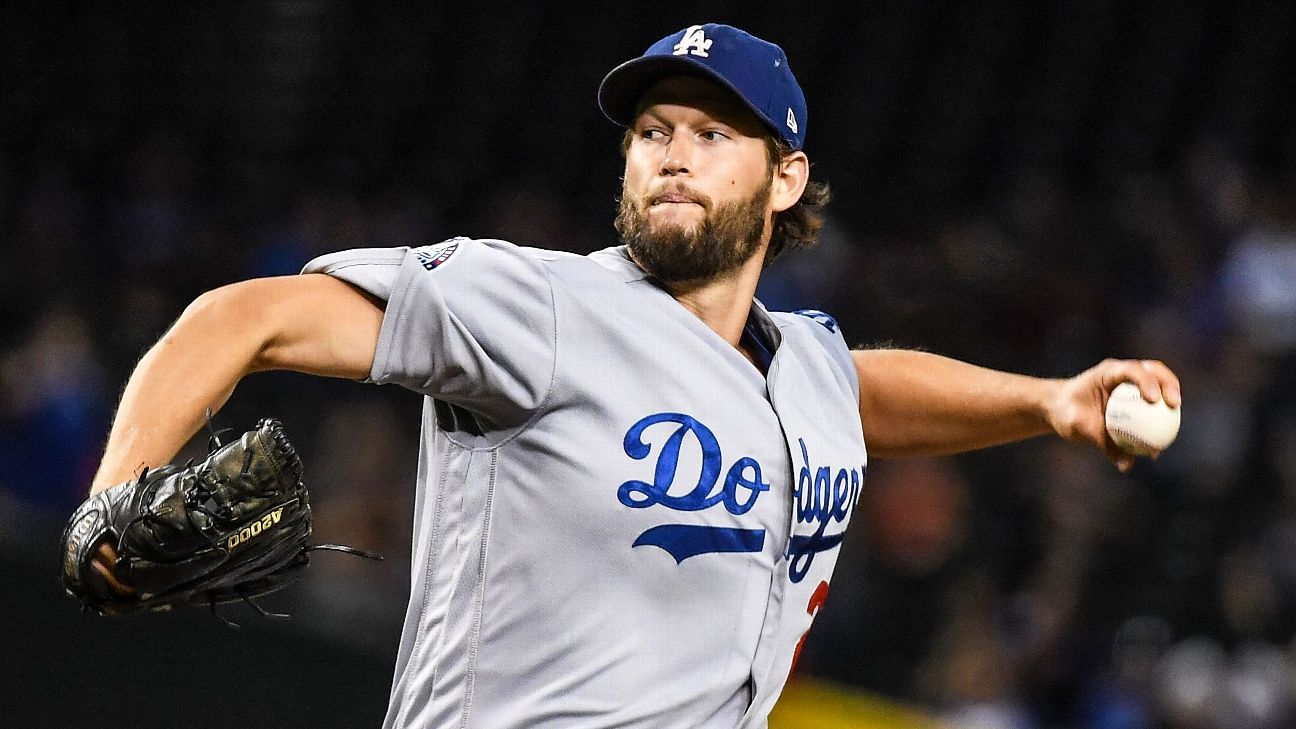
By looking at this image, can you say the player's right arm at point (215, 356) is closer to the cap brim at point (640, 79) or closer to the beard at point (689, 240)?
the beard at point (689, 240)

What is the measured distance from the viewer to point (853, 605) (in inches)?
252

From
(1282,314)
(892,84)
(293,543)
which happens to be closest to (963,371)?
(293,543)

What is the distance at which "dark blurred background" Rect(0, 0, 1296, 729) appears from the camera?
5773 millimetres

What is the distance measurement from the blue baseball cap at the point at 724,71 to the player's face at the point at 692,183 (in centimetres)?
4

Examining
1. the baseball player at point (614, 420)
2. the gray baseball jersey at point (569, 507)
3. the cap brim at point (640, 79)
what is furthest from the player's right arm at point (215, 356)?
the cap brim at point (640, 79)

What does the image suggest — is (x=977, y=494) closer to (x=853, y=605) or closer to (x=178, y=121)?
(x=853, y=605)

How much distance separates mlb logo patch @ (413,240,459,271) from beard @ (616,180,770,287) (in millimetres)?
390

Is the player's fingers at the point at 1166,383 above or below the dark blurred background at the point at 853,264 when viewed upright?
above

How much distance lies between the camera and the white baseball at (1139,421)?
2.64 meters

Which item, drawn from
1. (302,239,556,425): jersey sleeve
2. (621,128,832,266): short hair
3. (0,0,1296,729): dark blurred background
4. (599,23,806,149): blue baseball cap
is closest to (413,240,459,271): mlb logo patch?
(302,239,556,425): jersey sleeve

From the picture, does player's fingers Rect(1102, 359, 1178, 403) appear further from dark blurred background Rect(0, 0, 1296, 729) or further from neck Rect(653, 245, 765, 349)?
dark blurred background Rect(0, 0, 1296, 729)

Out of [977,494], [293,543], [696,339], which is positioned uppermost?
[696,339]

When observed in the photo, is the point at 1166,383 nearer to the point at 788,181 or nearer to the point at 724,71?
the point at 788,181

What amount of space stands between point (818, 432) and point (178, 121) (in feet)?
25.4
